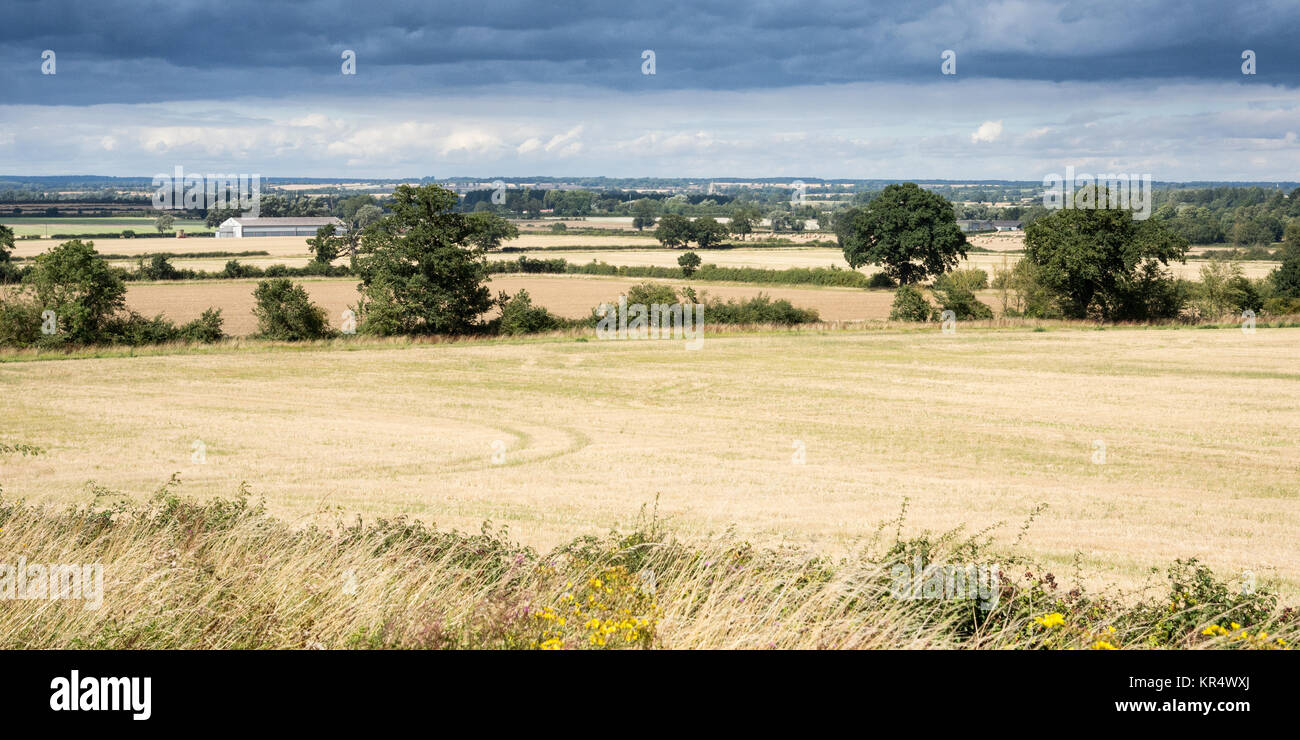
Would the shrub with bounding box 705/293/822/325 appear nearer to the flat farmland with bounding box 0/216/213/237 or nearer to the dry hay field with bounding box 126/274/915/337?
the dry hay field with bounding box 126/274/915/337

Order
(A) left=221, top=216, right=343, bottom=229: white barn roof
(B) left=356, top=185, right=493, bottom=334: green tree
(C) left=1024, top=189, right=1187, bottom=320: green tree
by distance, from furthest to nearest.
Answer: (A) left=221, top=216, right=343, bottom=229: white barn roof, (C) left=1024, top=189, right=1187, bottom=320: green tree, (B) left=356, top=185, right=493, bottom=334: green tree

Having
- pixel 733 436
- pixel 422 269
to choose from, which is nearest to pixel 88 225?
pixel 422 269

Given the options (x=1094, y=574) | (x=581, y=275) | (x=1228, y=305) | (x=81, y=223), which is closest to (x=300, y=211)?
(x=81, y=223)

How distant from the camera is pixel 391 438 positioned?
33812 millimetres

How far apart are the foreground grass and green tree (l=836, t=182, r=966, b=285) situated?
84.2 meters

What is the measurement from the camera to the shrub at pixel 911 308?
229ft

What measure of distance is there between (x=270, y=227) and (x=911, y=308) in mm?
106860

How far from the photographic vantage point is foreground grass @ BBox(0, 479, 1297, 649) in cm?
704

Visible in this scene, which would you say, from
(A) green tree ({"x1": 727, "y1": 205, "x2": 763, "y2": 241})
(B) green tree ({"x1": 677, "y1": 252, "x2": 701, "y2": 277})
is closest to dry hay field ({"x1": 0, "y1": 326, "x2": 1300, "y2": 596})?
(B) green tree ({"x1": 677, "y1": 252, "x2": 701, "y2": 277})

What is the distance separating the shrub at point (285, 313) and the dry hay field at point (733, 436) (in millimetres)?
1715

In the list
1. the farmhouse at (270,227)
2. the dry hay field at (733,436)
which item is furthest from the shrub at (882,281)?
the farmhouse at (270,227)

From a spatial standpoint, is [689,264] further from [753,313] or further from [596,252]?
[753,313]

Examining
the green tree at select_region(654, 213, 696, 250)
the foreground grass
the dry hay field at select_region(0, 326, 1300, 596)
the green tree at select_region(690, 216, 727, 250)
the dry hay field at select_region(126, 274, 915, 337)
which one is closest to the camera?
the foreground grass

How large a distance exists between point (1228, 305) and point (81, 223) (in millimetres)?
135518
